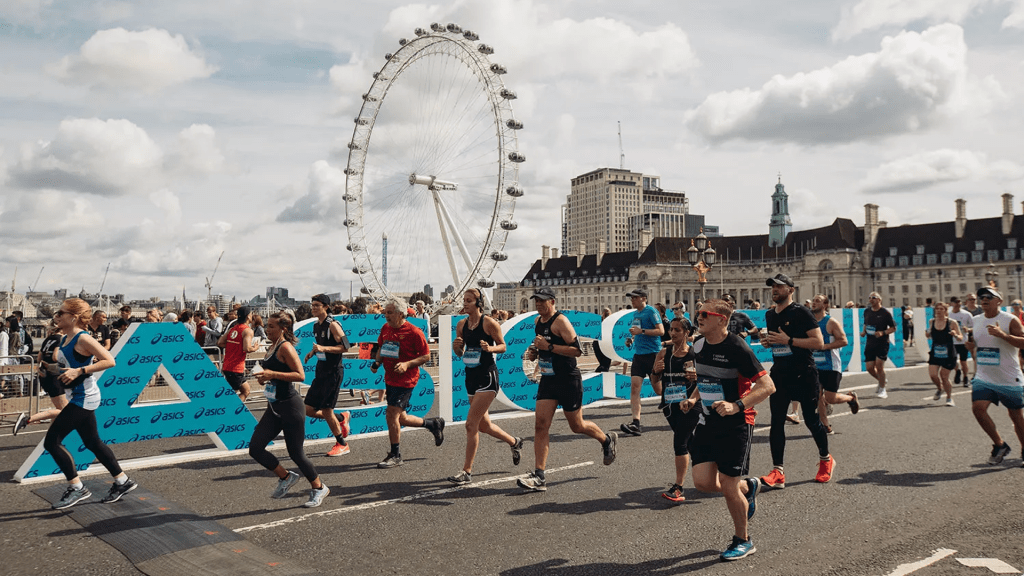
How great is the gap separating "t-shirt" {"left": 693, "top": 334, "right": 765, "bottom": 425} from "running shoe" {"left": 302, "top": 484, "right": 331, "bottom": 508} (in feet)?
12.5

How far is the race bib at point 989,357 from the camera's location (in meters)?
8.94

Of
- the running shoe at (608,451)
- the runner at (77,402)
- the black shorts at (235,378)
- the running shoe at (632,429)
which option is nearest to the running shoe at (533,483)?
the running shoe at (608,451)

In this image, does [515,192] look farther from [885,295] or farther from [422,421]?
[885,295]

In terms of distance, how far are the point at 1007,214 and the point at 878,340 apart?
418 feet

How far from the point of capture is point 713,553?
18.9 ft

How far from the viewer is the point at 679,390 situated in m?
8.23

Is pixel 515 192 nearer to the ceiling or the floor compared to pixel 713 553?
nearer to the ceiling

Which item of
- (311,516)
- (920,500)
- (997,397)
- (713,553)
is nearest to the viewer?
(713,553)

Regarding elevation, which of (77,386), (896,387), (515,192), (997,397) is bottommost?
(896,387)

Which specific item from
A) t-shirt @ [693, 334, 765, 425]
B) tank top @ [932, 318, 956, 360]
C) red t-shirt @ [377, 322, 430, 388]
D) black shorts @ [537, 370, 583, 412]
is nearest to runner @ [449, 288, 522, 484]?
black shorts @ [537, 370, 583, 412]

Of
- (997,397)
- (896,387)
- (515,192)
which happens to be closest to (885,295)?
(515,192)

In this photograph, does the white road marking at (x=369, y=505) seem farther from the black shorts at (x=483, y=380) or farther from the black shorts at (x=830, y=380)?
the black shorts at (x=830, y=380)

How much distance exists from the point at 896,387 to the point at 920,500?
11.7 metres

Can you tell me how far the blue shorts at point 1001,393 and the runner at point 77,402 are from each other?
9.57m
